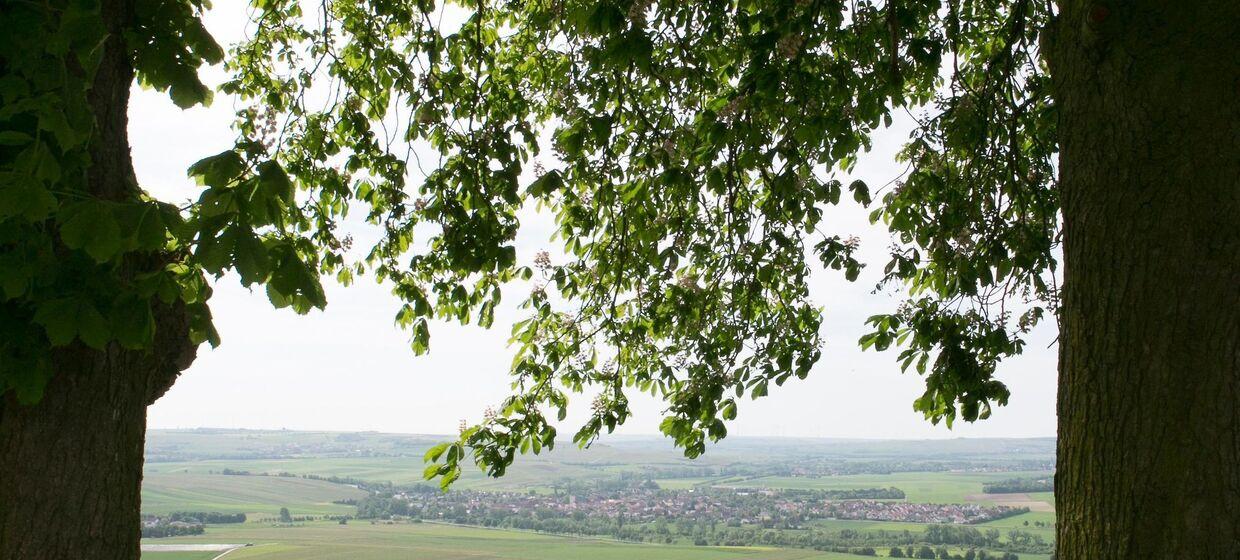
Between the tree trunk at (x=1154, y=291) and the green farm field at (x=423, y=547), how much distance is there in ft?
40.7

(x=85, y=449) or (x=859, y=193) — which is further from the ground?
(x=859, y=193)

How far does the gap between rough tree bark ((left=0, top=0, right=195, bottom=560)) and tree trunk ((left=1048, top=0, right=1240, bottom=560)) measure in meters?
2.59

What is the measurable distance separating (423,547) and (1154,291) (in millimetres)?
16845

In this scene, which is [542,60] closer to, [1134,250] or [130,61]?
[130,61]

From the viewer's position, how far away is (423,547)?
17.7 metres

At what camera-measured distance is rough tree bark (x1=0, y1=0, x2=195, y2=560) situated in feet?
8.35

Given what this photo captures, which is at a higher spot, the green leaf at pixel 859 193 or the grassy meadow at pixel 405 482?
the green leaf at pixel 859 193

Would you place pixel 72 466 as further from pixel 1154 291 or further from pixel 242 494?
pixel 242 494

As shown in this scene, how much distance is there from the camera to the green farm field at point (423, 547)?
14562 millimetres

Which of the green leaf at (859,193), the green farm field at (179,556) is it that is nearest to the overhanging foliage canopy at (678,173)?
the green leaf at (859,193)

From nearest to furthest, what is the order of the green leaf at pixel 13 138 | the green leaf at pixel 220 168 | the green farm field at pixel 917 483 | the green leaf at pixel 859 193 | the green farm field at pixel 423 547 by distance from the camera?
the green leaf at pixel 220 168, the green leaf at pixel 13 138, the green leaf at pixel 859 193, the green farm field at pixel 423 547, the green farm field at pixel 917 483

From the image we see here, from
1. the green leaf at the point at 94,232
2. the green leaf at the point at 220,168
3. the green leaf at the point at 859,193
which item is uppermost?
the green leaf at the point at 859,193

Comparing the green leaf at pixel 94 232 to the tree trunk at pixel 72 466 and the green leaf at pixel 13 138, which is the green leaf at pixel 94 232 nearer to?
the green leaf at pixel 13 138

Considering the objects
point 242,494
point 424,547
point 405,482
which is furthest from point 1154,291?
point 405,482
